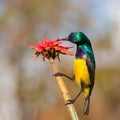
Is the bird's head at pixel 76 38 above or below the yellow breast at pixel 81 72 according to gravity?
above

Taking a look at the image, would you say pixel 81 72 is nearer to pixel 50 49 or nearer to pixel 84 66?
pixel 84 66

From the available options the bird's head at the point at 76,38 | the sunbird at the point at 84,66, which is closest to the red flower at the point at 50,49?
the bird's head at the point at 76,38

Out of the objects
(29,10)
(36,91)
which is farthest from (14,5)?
(36,91)

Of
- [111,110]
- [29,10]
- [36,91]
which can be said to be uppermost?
[29,10]

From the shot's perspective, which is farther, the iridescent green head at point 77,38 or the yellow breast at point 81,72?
the yellow breast at point 81,72

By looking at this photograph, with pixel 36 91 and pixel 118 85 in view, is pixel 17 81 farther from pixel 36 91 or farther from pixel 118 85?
pixel 118 85

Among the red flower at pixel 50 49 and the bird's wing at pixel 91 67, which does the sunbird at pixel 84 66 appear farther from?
the red flower at pixel 50 49

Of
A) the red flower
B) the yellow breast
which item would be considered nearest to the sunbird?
the yellow breast

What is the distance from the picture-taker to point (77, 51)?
2439mm

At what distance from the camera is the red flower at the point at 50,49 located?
213 centimetres

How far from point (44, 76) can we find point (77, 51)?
9331 mm

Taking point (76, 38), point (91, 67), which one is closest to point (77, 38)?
point (76, 38)

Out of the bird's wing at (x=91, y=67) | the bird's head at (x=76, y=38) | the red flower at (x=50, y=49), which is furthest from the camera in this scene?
the bird's wing at (x=91, y=67)

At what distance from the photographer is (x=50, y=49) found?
84.0 inches
